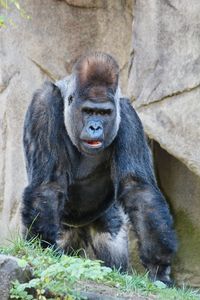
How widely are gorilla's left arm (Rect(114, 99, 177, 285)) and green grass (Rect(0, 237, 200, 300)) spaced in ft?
2.65

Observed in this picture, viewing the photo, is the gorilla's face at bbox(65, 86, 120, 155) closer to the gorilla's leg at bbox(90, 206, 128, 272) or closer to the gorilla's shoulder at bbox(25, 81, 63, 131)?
the gorilla's shoulder at bbox(25, 81, 63, 131)

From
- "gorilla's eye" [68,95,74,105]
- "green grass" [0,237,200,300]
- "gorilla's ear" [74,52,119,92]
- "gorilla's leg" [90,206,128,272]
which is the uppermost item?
"gorilla's ear" [74,52,119,92]

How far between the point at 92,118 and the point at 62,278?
1.91 m

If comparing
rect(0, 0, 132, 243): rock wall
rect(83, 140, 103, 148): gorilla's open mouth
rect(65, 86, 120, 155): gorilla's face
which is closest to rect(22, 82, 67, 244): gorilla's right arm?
rect(65, 86, 120, 155): gorilla's face

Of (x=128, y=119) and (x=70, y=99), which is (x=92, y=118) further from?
(x=128, y=119)

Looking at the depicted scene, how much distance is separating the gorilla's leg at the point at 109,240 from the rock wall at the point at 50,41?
1434 mm

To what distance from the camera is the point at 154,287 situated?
4.84 meters

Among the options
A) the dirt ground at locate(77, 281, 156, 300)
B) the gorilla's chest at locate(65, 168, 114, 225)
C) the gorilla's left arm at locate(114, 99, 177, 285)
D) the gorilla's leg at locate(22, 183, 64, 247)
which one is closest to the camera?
the dirt ground at locate(77, 281, 156, 300)

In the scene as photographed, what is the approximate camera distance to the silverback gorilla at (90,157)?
5.56m

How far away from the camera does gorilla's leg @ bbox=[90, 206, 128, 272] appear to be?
6.80 meters

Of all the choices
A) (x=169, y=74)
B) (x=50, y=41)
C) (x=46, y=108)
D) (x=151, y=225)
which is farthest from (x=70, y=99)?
(x=50, y=41)

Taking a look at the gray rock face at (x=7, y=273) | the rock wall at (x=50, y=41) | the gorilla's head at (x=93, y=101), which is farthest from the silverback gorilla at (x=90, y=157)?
the rock wall at (x=50, y=41)

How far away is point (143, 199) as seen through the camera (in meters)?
5.72

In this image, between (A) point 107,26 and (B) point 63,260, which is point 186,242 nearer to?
(A) point 107,26
